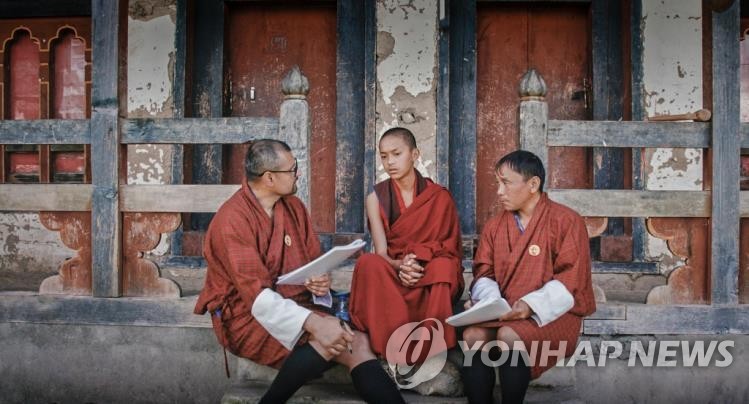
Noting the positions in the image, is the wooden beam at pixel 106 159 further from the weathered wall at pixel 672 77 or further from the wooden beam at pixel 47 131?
the weathered wall at pixel 672 77

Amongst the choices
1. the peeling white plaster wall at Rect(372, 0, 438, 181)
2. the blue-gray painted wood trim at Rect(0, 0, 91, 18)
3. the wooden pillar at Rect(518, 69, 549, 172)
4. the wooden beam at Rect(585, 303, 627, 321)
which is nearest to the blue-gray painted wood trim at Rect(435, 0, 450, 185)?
the peeling white plaster wall at Rect(372, 0, 438, 181)

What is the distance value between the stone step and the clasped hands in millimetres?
536

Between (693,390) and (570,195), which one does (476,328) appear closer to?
(570,195)

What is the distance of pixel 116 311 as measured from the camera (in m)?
4.07

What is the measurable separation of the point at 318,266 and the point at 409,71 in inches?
106

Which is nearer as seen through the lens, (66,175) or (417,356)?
(417,356)

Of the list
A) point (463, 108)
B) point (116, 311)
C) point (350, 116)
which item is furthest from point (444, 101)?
point (116, 311)

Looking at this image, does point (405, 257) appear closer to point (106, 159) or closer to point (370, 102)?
point (106, 159)

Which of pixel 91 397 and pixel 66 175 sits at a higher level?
pixel 66 175

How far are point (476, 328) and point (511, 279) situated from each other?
33cm

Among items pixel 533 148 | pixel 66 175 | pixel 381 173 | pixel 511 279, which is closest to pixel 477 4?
pixel 381 173

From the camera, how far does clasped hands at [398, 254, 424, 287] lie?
3.35 meters

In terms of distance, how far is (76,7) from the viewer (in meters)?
5.94

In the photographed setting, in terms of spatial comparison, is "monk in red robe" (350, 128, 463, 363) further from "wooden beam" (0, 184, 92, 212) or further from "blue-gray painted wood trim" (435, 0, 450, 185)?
"wooden beam" (0, 184, 92, 212)
